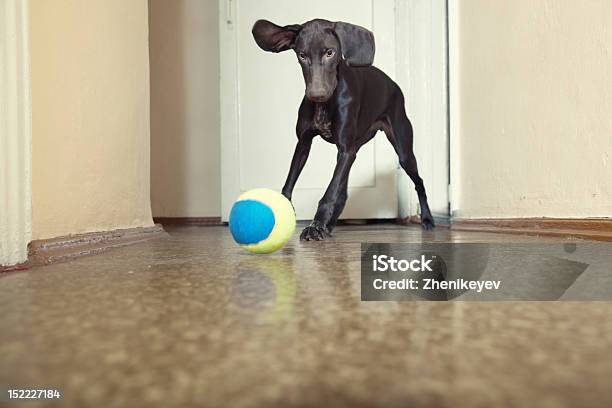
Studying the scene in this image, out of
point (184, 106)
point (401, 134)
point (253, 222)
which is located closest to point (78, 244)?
point (253, 222)

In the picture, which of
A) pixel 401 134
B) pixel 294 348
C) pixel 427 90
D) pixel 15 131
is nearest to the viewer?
pixel 294 348

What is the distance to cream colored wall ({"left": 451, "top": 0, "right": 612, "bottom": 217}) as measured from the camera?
4.97ft

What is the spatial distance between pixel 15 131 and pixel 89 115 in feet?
1.65

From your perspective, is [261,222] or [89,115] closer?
[261,222]

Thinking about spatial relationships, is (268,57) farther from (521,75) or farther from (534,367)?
(534,367)

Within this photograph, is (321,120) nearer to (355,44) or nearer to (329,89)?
(329,89)

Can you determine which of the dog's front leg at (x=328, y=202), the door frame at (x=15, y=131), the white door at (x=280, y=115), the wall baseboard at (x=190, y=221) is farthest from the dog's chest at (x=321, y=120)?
the wall baseboard at (x=190, y=221)

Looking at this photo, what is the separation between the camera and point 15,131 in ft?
3.79

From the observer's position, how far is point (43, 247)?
4.19 ft

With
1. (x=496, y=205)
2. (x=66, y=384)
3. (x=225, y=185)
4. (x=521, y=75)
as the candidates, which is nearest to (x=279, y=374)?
(x=66, y=384)

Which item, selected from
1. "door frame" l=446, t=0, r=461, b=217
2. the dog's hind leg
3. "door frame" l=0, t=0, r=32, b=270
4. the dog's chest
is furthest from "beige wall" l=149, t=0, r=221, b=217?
"door frame" l=0, t=0, r=32, b=270

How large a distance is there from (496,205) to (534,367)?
5.98ft

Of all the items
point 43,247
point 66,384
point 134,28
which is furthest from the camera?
point 134,28

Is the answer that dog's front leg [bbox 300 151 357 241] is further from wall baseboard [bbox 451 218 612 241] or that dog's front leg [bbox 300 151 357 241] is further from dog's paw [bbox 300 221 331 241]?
wall baseboard [bbox 451 218 612 241]
